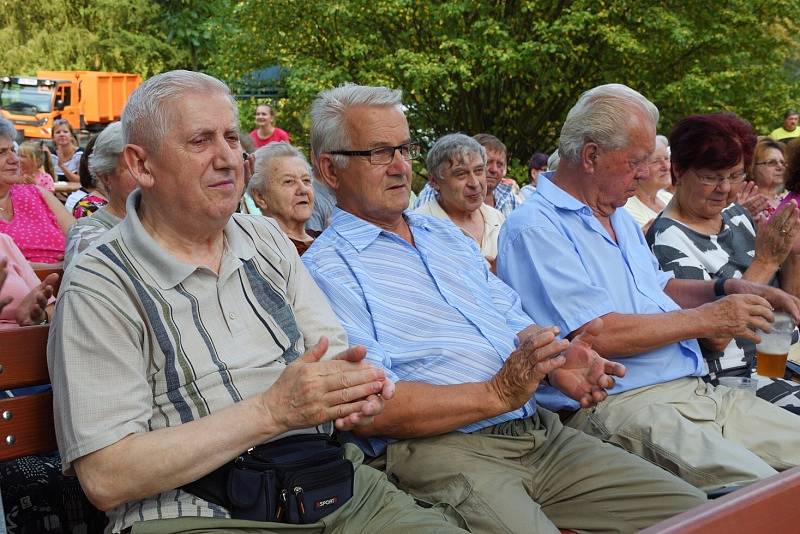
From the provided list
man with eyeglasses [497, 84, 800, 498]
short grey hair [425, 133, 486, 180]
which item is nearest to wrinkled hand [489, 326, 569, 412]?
man with eyeglasses [497, 84, 800, 498]

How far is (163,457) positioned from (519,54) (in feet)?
45.3

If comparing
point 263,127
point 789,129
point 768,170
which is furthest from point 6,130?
point 789,129

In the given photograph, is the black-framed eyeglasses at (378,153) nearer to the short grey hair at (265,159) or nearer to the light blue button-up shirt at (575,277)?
the light blue button-up shirt at (575,277)

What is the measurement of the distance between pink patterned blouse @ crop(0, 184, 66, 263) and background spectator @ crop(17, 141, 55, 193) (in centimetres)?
323

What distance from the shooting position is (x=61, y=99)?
86.3 ft

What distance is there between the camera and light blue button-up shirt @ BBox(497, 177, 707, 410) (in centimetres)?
308

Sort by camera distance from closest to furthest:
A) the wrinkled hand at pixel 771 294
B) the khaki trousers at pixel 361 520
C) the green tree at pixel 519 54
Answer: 1. the khaki trousers at pixel 361 520
2. the wrinkled hand at pixel 771 294
3. the green tree at pixel 519 54

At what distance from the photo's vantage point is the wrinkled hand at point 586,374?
264 centimetres

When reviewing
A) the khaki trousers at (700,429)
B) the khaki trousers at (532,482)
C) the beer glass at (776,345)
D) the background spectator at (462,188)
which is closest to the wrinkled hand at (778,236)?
the beer glass at (776,345)

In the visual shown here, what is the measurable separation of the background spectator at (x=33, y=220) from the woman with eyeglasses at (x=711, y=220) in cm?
329

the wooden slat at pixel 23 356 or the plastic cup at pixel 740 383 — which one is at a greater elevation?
the wooden slat at pixel 23 356

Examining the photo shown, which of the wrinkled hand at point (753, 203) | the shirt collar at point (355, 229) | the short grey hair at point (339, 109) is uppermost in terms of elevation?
the short grey hair at point (339, 109)

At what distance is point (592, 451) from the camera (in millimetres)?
2727

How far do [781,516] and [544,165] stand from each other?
11.3 meters
